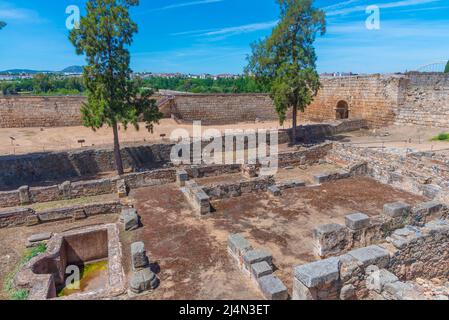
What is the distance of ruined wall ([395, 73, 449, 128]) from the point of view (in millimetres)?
19406

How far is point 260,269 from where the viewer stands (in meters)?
6.05

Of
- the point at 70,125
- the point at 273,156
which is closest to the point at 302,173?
the point at 273,156

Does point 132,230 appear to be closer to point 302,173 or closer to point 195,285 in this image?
point 195,285

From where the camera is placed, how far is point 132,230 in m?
9.15

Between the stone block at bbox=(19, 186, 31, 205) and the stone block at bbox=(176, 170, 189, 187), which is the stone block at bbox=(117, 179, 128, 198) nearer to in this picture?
the stone block at bbox=(176, 170, 189, 187)

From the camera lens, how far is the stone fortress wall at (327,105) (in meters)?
20.8

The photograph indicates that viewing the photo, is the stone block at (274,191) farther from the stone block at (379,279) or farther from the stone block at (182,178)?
the stone block at (379,279)

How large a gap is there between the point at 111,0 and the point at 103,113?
517 centimetres

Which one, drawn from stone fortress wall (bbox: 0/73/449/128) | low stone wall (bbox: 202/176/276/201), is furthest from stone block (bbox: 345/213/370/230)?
stone fortress wall (bbox: 0/73/449/128)

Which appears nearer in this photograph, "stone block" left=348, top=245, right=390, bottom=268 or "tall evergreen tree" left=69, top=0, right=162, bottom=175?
"stone block" left=348, top=245, right=390, bottom=268

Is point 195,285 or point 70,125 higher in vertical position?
point 70,125

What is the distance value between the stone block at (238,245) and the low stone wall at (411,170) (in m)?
7.44

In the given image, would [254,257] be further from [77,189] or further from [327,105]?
[327,105]

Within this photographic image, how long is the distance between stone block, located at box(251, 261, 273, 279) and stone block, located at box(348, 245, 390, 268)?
167 centimetres
